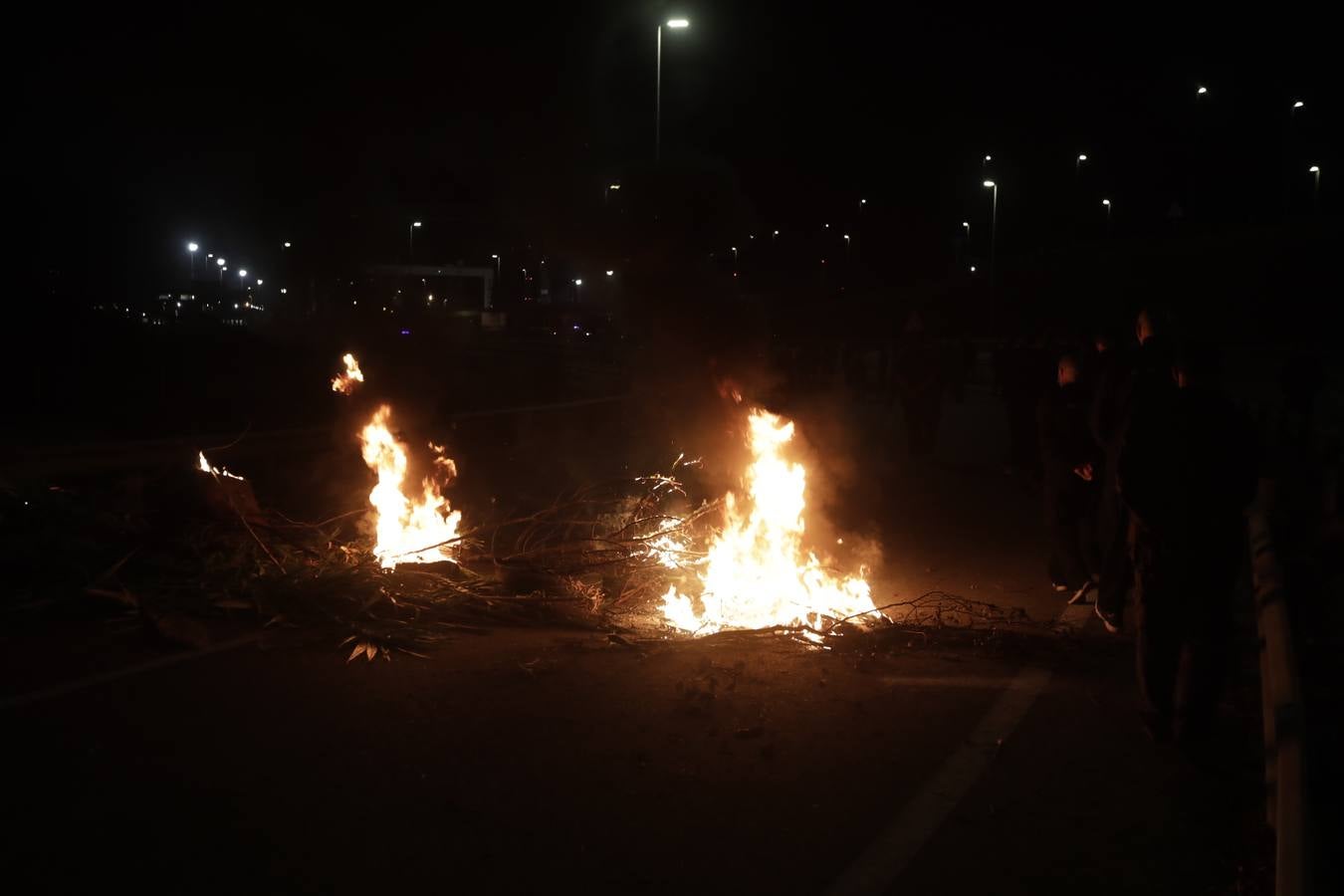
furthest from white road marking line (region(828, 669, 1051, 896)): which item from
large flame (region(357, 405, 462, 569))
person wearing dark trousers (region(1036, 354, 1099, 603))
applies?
large flame (region(357, 405, 462, 569))

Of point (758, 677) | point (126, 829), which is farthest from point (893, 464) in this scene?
point (126, 829)

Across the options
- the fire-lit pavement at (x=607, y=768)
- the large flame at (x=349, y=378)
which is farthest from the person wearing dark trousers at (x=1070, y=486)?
the large flame at (x=349, y=378)

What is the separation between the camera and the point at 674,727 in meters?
5.48

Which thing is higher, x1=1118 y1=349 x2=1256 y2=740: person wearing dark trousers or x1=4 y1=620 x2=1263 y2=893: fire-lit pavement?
x1=1118 y1=349 x2=1256 y2=740: person wearing dark trousers

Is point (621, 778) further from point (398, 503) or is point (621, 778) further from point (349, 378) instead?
point (349, 378)

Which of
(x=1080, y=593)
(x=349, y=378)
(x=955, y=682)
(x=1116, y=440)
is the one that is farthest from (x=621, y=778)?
(x=349, y=378)

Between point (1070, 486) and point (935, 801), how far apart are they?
410 centimetres

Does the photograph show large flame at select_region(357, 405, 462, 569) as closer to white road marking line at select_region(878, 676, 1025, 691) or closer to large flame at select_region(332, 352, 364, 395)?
large flame at select_region(332, 352, 364, 395)

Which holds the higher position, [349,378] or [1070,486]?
[349,378]

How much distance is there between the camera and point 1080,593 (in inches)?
319

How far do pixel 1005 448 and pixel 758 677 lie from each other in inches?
485

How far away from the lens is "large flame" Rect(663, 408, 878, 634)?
7.41m

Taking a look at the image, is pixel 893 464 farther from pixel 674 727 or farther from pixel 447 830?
pixel 447 830

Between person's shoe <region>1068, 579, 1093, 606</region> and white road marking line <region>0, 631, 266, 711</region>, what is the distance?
5283 mm
